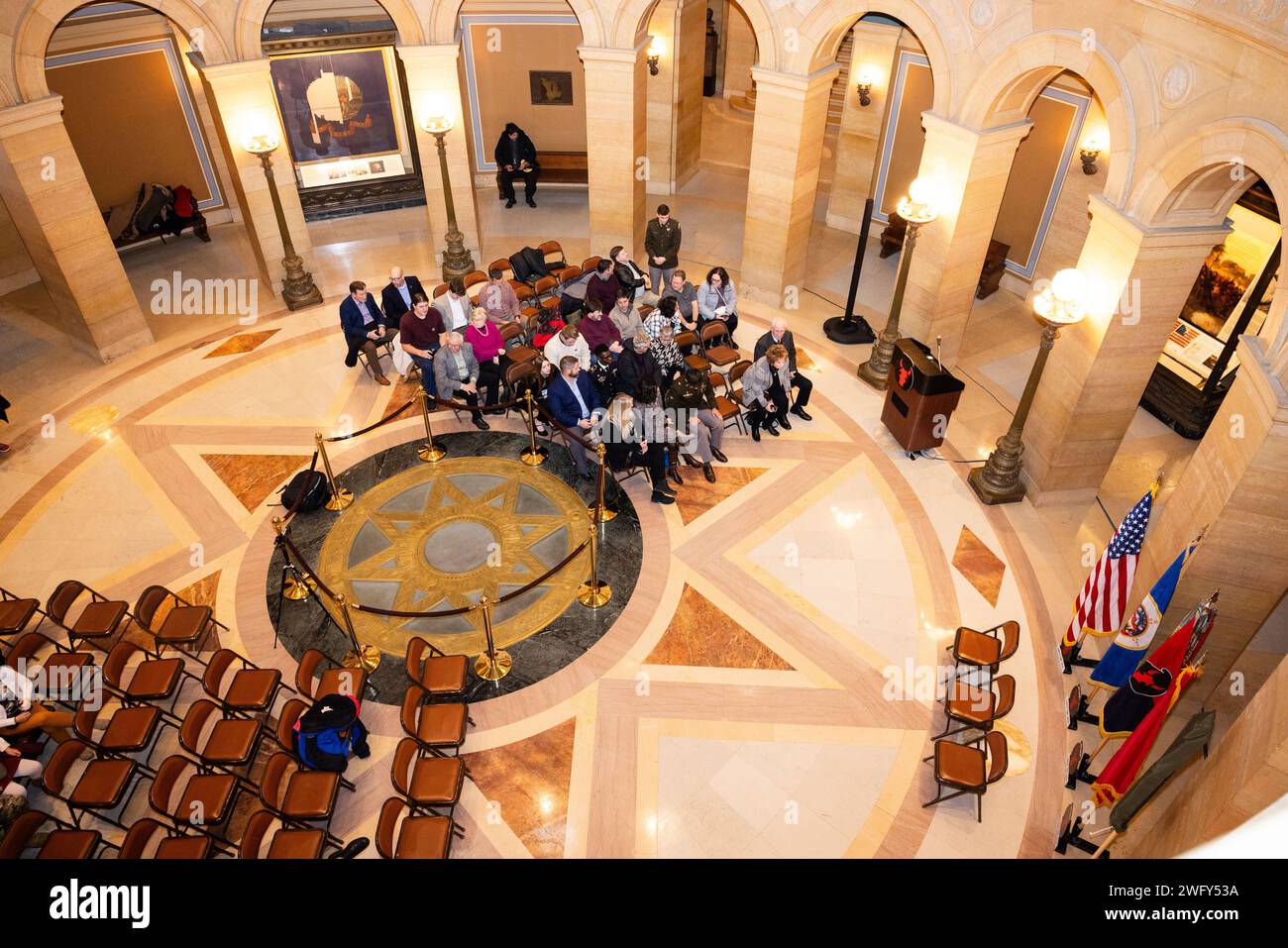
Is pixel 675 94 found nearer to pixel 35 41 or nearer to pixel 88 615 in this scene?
pixel 35 41

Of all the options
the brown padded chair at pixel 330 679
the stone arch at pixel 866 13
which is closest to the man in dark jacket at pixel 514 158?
the stone arch at pixel 866 13

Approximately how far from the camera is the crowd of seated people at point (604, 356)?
10.0m

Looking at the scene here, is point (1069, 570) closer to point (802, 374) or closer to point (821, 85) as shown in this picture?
point (802, 374)

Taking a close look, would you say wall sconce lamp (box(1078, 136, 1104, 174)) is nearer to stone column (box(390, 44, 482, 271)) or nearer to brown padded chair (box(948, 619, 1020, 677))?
brown padded chair (box(948, 619, 1020, 677))

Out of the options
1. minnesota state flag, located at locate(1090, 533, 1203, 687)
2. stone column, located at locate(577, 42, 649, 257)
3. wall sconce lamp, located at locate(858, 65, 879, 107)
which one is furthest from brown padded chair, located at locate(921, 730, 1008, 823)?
wall sconce lamp, located at locate(858, 65, 879, 107)

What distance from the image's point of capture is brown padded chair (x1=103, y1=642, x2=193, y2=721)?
7624 millimetres

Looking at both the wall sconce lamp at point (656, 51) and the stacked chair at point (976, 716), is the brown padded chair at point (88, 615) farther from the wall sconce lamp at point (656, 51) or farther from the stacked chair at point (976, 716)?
the wall sconce lamp at point (656, 51)

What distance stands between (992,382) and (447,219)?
934 centimetres

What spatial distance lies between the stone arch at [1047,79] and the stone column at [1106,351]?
496 mm

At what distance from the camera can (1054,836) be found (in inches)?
282

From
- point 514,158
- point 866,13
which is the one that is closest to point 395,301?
point 514,158

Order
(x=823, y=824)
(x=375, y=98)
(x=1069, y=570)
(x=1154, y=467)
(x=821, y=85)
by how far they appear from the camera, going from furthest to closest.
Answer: (x=375, y=98) → (x=821, y=85) → (x=1154, y=467) → (x=1069, y=570) → (x=823, y=824)

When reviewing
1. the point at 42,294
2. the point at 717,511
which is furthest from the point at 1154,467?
the point at 42,294

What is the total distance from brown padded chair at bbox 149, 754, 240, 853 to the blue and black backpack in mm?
603
